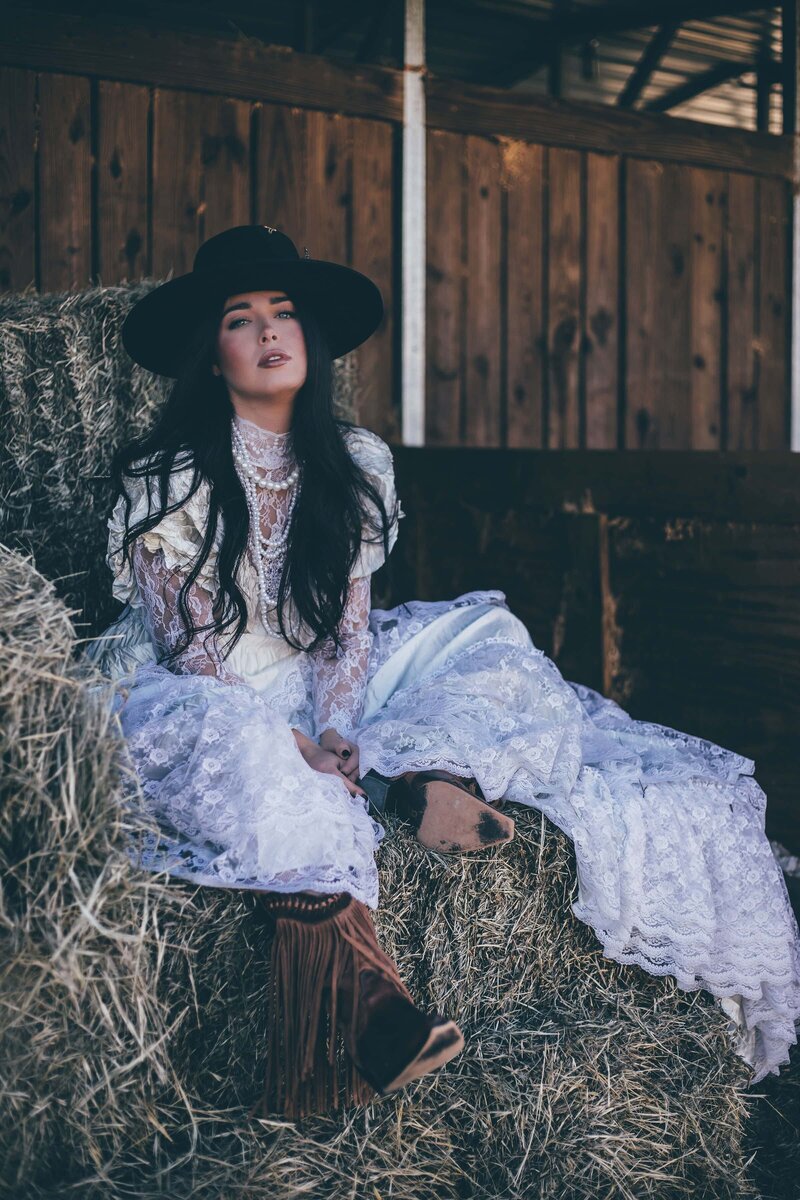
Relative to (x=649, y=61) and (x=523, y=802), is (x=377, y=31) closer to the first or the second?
(x=649, y=61)

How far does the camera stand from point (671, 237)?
15.4 feet

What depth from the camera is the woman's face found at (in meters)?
2.33

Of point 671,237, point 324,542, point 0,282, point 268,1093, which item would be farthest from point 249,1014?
point 671,237

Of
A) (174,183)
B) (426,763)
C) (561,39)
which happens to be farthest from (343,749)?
(561,39)

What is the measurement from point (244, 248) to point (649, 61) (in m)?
3.29

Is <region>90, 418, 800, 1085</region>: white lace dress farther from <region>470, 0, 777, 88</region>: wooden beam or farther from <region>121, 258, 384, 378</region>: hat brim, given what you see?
<region>470, 0, 777, 88</region>: wooden beam

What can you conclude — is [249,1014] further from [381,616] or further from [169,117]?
[169,117]

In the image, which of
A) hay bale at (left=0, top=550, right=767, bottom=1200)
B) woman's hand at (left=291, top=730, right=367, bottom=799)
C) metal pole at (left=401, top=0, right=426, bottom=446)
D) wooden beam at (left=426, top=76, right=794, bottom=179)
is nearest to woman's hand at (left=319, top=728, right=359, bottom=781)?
woman's hand at (left=291, top=730, right=367, bottom=799)

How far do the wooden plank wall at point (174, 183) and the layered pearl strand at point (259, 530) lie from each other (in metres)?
1.49

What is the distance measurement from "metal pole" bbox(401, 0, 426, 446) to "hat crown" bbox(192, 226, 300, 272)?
1767 millimetres

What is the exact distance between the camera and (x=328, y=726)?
2256 mm

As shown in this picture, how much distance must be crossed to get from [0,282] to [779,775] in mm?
2725

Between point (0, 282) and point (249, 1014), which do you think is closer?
point (249, 1014)

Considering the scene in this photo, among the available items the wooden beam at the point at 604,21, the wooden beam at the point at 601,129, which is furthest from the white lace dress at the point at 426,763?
the wooden beam at the point at 604,21
